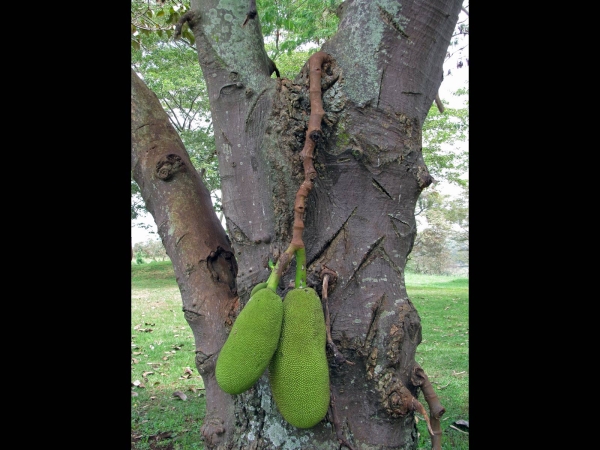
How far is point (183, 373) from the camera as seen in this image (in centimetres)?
383

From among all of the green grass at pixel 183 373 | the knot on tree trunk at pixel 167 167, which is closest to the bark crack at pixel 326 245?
the knot on tree trunk at pixel 167 167

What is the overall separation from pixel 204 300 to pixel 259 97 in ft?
1.83

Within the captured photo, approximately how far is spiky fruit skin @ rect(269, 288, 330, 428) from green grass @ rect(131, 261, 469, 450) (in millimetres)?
1829

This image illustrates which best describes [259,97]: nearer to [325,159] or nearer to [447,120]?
[325,159]

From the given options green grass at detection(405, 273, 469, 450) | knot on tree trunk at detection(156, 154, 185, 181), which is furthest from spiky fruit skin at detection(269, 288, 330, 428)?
green grass at detection(405, 273, 469, 450)

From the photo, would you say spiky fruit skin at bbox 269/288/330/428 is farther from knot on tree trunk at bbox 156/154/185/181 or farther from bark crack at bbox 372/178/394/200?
knot on tree trunk at bbox 156/154/185/181

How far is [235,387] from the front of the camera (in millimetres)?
941

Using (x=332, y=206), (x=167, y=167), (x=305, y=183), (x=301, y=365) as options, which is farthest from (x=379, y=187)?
(x=167, y=167)

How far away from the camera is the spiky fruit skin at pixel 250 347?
3.02 ft

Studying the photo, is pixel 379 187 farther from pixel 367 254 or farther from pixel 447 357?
pixel 447 357

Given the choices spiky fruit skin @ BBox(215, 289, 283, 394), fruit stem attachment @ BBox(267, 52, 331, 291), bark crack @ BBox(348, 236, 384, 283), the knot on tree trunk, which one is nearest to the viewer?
spiky fruit skin @ BBox(215, 289, 283, 394)

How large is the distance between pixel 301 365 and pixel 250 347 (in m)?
0.10

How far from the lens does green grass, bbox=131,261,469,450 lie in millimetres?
2713

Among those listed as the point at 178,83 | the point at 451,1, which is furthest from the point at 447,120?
the point at 451,1
